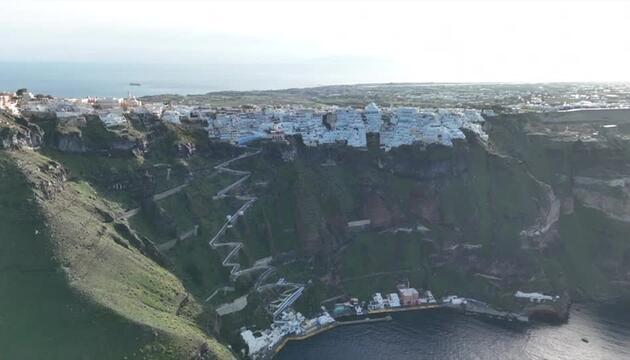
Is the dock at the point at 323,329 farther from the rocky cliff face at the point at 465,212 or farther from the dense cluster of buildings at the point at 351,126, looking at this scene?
the dense cluster of buildings at the point at 351,126

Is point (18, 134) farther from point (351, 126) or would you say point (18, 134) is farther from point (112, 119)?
point (351, 126)

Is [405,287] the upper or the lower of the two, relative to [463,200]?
lower

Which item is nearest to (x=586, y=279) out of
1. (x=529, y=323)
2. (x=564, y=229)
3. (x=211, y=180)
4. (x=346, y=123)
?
(x=564, y=229)

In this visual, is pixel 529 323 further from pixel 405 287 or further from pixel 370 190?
pixel 370 190

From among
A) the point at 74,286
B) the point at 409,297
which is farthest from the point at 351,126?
the point at 74,286

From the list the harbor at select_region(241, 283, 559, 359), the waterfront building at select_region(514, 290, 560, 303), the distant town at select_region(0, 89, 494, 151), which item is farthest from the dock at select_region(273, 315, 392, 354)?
the distant town at select_region(0, 89, 494, 151)

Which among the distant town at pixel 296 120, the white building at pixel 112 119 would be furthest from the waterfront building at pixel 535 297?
the white building at pixel 112 119
